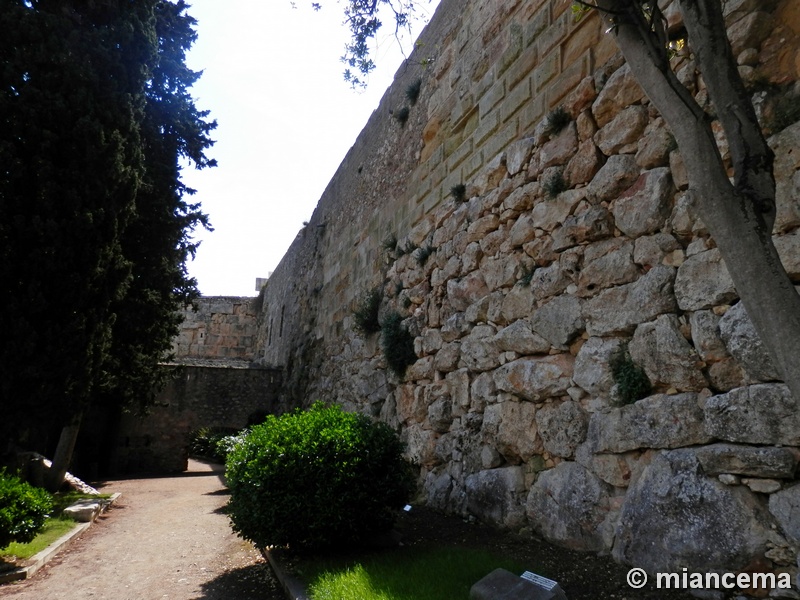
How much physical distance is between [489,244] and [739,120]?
11.1 feet

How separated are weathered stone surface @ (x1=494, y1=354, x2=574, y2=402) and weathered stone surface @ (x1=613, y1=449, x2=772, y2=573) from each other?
99 centimetres

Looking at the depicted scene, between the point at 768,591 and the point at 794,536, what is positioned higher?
the point at 794,536

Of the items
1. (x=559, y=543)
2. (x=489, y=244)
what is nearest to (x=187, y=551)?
(x=559, y=543)

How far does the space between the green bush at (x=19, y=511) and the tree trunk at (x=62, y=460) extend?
3790 millimetres

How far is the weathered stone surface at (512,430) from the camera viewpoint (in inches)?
186

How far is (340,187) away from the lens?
1248cm

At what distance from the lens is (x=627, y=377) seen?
375 centimetres

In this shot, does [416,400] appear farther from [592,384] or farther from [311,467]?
[592,384]

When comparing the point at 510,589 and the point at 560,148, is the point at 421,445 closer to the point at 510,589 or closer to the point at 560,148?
the point at 510,589

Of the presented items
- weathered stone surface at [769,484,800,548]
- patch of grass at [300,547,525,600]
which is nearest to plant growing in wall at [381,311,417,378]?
patch of grass at [300,547,525,600]

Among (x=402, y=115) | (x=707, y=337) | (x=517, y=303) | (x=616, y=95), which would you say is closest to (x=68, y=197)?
(x=402, y=115)

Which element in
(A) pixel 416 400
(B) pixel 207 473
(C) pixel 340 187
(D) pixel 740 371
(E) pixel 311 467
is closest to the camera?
(D) pixel 740 371

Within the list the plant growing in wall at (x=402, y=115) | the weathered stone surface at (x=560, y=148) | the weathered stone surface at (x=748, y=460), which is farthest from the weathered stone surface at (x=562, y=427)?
the plant growing in wall at (x=402, y=115)

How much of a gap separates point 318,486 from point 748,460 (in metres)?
3.13
